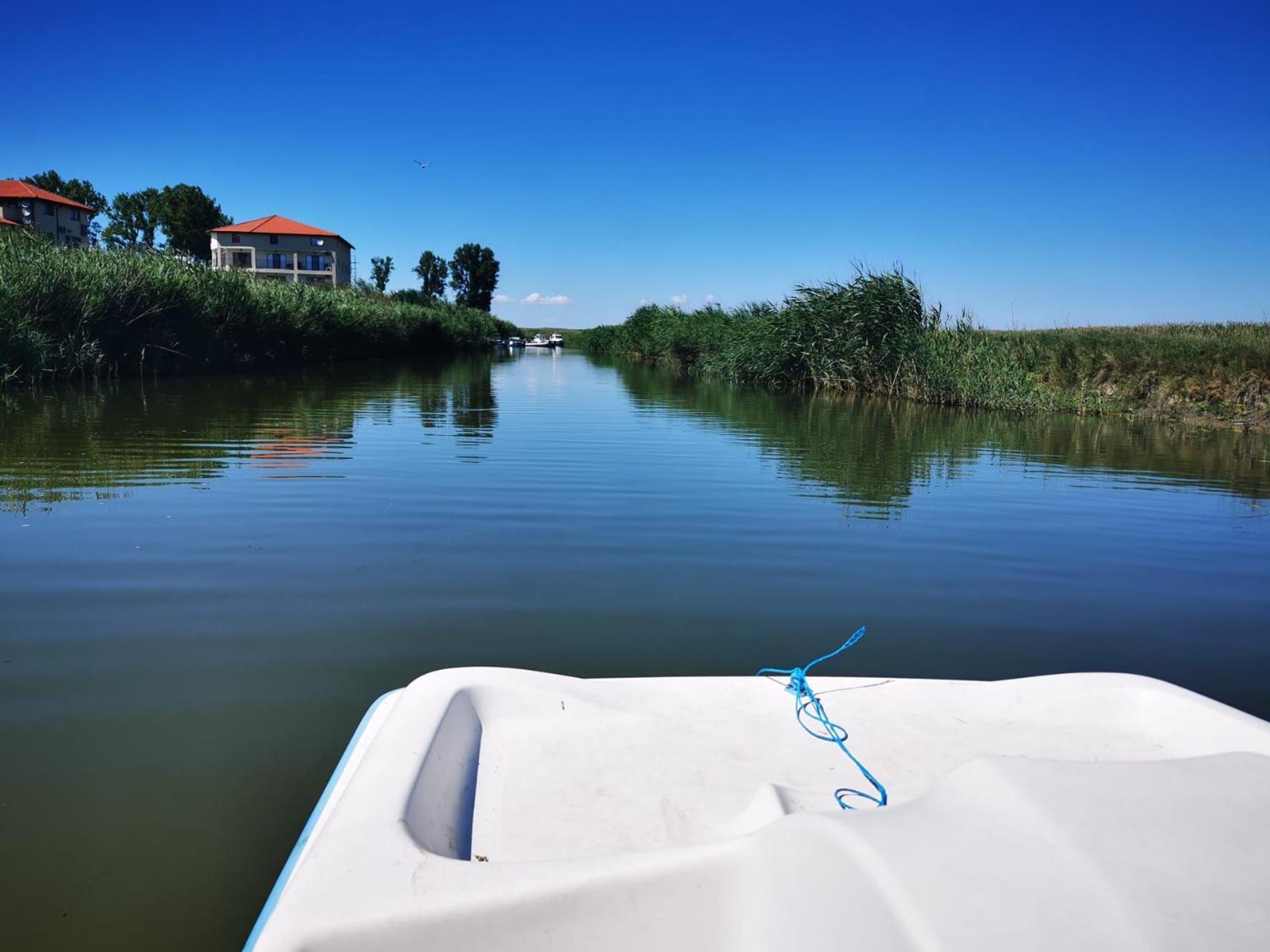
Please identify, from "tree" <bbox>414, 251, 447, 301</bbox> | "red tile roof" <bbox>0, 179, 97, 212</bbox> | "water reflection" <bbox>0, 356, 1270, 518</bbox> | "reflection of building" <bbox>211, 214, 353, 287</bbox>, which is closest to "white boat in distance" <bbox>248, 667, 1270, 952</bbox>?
"water reflection" <bbox>0, 356, 1270, 518</bbox>

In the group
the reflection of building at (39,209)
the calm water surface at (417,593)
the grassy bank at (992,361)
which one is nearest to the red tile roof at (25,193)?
the reflection of building at (39,209)

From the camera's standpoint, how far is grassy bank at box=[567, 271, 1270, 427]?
19.5 m

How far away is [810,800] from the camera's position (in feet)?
6.58

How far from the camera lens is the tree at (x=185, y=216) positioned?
239 feet

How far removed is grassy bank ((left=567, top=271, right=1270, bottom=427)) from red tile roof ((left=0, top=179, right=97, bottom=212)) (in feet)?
181

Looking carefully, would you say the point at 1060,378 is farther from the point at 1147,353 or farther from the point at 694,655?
the point at 694,655

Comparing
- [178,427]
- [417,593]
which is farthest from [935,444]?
[178,427]

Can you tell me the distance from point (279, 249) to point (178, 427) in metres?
73.1

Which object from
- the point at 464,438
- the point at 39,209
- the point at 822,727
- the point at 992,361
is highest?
the point at 39,209

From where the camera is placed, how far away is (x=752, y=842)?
5.22ft

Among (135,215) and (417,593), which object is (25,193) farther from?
(417,593)

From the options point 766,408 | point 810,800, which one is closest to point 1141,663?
point 810,800

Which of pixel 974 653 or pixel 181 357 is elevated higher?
pixel 181 357

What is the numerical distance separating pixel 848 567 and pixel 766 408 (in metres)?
13.0
